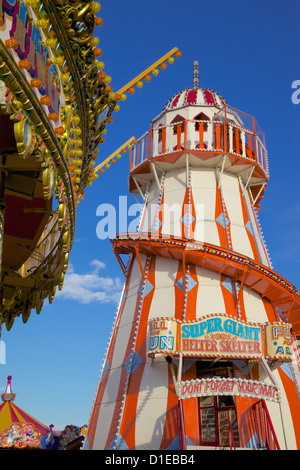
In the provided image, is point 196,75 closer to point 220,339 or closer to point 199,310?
point 199,310

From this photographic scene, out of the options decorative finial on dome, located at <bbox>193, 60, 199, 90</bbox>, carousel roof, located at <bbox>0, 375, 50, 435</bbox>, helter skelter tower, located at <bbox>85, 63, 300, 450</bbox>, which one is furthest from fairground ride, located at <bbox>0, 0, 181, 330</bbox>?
carousel roof, located at <bbox>0, 375, 50, 435</bbox>

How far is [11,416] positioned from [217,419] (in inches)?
619

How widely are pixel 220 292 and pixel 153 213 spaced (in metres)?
4.92

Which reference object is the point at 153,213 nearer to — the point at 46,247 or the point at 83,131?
the point at 46,247

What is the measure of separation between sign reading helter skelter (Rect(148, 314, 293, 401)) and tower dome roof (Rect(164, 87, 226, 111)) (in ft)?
36.8

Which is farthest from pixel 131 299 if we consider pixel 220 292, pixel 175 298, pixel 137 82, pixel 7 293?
pixel 137 82

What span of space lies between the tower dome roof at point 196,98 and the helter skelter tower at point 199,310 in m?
0.10

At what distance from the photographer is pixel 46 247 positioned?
10297mm

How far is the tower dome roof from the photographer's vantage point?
22125mm

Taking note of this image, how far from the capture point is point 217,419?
575 inches

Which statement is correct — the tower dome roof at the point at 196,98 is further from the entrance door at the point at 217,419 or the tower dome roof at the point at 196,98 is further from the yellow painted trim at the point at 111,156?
the entrance door at the point at 217,419

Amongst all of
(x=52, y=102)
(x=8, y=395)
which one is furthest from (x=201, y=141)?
(x=8, y=395)

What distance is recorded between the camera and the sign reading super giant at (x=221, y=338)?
14.1 meters

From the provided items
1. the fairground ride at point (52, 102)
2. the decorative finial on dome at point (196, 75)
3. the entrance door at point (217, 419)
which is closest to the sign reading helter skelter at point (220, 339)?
the entrance door at point (217, 419)
